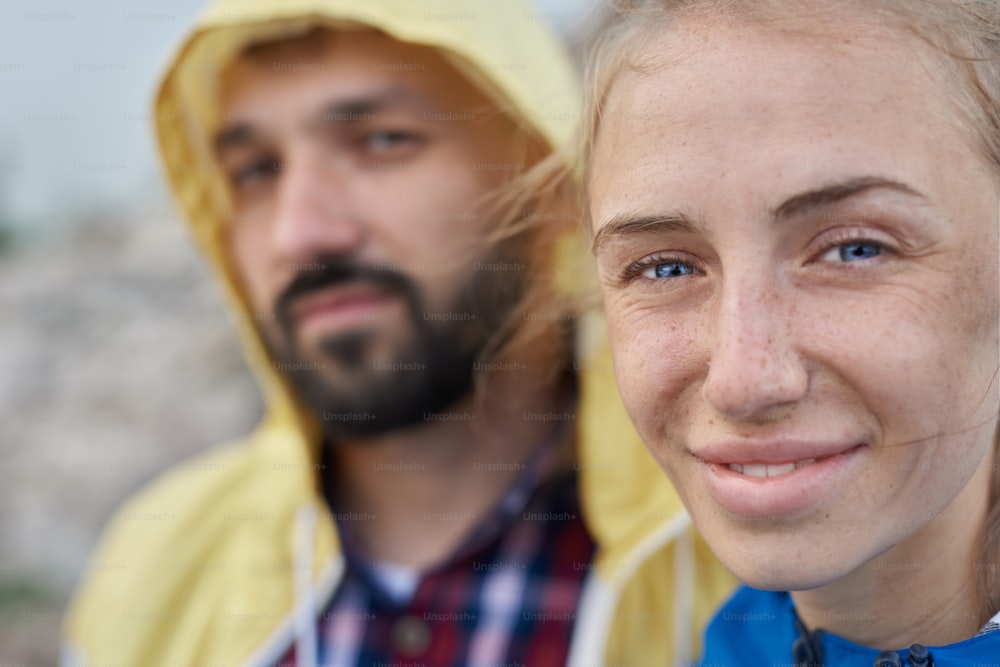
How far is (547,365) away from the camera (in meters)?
2.21

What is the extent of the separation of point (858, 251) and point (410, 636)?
1391 millimetres

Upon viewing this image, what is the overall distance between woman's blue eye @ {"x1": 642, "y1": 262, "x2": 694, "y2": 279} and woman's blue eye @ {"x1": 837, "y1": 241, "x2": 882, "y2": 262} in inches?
6.7

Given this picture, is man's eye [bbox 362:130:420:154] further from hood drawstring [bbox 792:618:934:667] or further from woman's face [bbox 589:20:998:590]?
hood drawstring [bbox 792:618:934:667]

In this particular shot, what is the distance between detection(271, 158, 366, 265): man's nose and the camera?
2.03 meters

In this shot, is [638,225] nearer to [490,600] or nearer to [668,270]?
[668,270]

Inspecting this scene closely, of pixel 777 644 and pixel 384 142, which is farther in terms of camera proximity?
pixel 384 142

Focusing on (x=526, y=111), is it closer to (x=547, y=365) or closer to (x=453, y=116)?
(x=453, y=116)

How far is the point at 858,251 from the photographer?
1003mm

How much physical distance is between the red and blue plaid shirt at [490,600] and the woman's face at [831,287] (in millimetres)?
1019

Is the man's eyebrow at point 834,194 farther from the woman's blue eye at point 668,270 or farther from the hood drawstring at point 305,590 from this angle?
the hood drawstring at point 305,590

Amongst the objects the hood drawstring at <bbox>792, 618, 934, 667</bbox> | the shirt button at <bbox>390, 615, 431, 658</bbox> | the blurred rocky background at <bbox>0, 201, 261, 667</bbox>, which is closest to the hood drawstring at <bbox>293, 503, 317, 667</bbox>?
the shirt button at <bbox>390, 615, 431, 658</bbox>

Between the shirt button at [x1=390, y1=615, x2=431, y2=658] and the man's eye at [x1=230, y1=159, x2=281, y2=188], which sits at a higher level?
the man's eye at [x1=230, y1=159, x2=281, y2=188]

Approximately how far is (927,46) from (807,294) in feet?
0.96

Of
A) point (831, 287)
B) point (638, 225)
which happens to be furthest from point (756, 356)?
point (638, 225)
